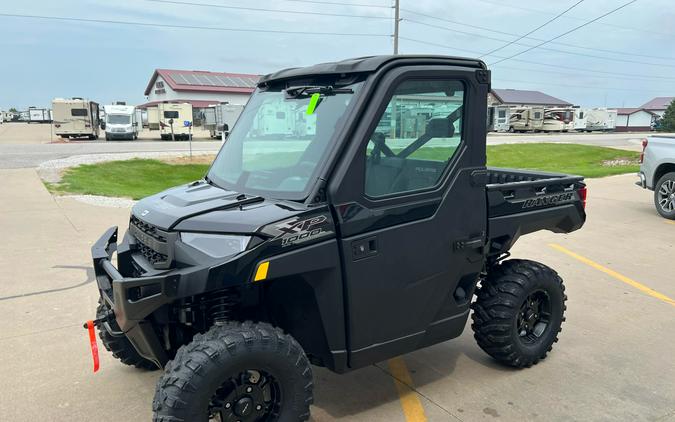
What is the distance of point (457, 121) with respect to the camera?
3.51 meters

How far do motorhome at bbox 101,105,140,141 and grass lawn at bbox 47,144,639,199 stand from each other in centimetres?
1689

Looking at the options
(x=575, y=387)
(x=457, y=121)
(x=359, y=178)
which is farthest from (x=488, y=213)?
(x=575, y=387)

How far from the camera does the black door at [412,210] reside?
3.08 meters

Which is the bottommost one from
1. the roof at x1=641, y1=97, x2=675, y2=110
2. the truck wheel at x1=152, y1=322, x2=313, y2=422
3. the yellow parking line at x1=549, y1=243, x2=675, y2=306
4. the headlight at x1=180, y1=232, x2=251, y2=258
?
the yellow parking line at x1=549, y1=243, x2=675, y2=306

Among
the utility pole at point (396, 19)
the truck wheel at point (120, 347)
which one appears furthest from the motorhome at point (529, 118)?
the truck wheel at point (120, 347)

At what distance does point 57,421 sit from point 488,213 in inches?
125

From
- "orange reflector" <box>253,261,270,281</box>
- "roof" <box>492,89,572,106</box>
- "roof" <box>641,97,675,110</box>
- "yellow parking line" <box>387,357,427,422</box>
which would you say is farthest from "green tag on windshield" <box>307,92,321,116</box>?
"roof" <box>641,97,675,110</box>

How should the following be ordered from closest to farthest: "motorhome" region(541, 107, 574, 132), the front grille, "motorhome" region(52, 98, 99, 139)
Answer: the front grille → "motorhome" region(52, 98, 99, 139) → "motorhome" region(541, 107, 574, 132)

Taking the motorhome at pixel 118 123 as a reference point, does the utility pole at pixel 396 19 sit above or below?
above

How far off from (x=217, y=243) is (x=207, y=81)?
65926mm

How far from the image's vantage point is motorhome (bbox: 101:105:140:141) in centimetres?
3559

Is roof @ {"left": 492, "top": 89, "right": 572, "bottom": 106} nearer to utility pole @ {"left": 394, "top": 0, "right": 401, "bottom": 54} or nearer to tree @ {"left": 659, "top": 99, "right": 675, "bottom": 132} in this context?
tree @ {"left": 659, "top": 99, "right": 675, "bottom": 132}

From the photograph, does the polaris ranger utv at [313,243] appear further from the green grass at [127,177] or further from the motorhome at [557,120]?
the motorhome at [557,120]

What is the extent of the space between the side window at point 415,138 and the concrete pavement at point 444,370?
5.07ft
